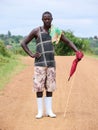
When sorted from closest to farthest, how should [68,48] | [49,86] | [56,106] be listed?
[49,86], [56,106], [68,48]

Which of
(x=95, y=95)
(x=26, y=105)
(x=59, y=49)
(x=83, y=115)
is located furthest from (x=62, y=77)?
(x=59, y=49)

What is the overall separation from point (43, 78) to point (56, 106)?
4.59 ft

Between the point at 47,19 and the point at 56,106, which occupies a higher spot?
the point at 47,19

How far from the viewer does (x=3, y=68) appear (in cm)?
1848

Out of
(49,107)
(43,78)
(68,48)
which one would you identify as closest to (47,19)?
(43,78)

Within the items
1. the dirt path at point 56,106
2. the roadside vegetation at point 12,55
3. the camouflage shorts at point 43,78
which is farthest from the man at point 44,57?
the roadside vegetation at point 12,55

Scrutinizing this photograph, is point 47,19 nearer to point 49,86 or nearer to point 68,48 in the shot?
point 49,86

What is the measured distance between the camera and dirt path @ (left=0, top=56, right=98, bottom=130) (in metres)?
8.76

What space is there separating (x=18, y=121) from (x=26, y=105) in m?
1.72

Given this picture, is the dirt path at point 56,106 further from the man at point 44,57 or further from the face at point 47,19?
the face at point 47,19

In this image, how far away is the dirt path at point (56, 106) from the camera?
28.7ft

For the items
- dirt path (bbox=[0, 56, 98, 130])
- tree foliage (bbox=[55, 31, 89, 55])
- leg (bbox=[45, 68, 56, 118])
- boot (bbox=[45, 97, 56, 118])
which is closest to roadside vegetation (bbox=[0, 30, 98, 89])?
tree foliage (bbox=[55, 31, 89, 55])

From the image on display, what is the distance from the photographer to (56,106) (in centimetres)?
1057

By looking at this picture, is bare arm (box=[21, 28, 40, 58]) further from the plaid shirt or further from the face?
the face
